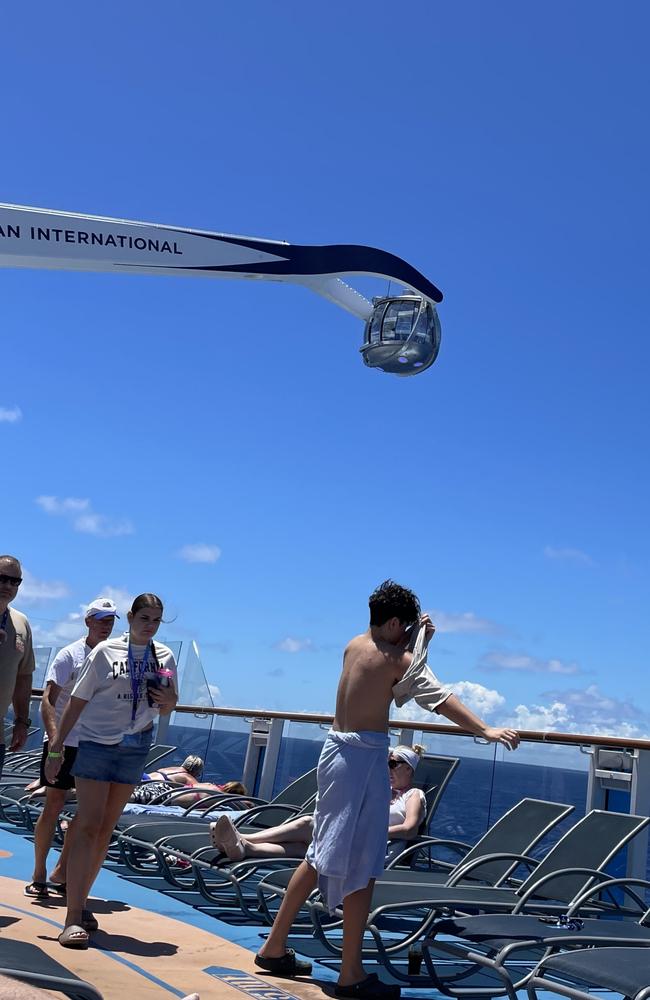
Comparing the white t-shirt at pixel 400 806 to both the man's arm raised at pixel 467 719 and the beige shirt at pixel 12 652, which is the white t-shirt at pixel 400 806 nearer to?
the man's arm raised at pixel 467 719

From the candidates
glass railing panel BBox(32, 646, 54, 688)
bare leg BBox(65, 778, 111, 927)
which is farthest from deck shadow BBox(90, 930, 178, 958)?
glass railing panel BBox(32, 646, 54, 688)

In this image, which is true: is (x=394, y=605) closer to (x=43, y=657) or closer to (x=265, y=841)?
(x=265, y=841)

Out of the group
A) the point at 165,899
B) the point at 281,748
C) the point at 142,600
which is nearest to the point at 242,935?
the point at 165,899

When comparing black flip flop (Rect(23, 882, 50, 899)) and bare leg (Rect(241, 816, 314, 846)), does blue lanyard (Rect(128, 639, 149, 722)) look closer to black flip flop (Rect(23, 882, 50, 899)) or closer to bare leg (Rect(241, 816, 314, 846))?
black flip flop (Rect(23, 882, 50, 899))

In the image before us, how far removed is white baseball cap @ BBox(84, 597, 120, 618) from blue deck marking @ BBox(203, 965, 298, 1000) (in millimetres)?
2147

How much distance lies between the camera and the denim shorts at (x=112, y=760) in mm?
4809

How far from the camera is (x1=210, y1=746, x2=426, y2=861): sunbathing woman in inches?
223

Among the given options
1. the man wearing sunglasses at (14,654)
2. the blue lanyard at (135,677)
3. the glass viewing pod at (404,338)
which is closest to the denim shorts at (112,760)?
the blue lanyard at (135,677)

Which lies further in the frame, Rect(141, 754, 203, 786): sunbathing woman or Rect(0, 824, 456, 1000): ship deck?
Rect(141, 754, 203, 786): sunbathing woman

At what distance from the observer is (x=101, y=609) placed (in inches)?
237

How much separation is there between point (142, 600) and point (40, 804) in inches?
158

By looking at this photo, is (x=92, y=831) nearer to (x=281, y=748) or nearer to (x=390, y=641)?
(x=390, y=641)

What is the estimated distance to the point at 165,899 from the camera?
20.2ft

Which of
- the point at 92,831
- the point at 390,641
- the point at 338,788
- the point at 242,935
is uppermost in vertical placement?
the point at 390,641
